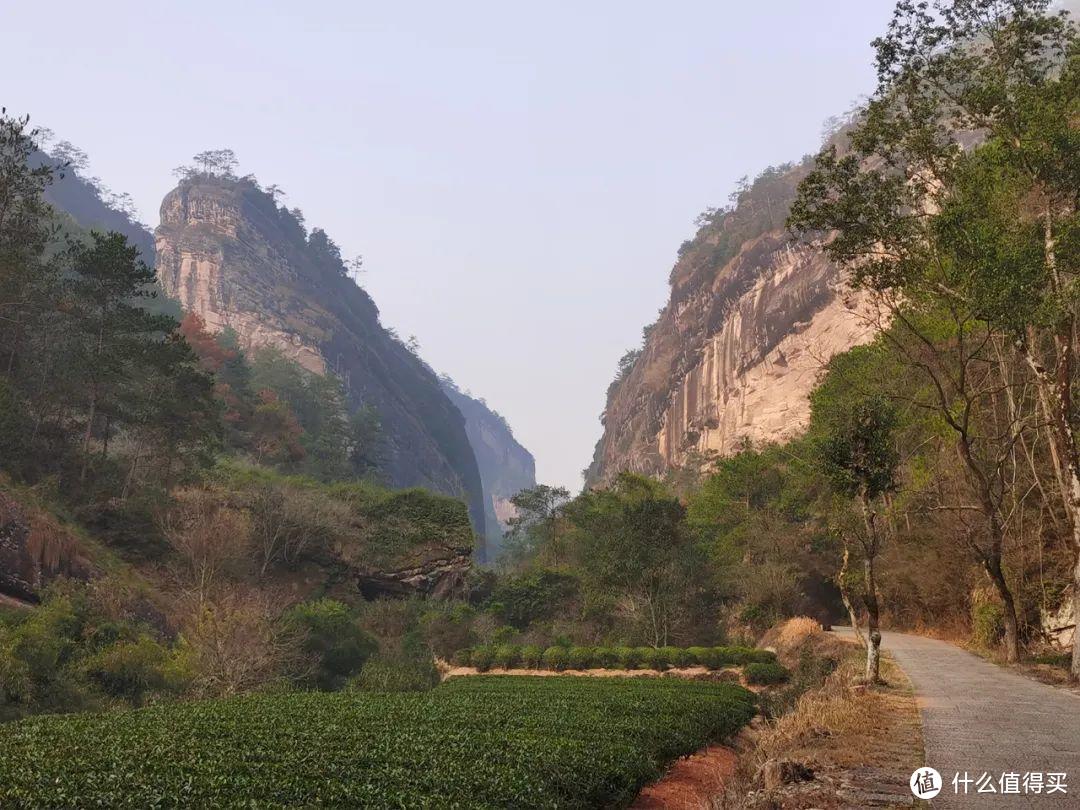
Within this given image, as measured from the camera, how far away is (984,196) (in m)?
16.3

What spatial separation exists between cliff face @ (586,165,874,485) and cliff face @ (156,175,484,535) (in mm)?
25073

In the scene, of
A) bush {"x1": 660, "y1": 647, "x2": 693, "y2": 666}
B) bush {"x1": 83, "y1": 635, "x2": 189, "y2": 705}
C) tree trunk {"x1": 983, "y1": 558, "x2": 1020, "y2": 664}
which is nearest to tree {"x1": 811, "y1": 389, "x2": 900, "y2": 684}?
tree trunk {"x1": 983, "y1": 558, "x2": 1020, "y2": 664}

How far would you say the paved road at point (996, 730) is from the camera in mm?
6543

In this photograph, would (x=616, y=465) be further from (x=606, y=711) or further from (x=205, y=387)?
(x=606, y=711)

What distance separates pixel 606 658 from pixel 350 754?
22.5m

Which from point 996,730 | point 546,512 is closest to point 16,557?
point 996,730

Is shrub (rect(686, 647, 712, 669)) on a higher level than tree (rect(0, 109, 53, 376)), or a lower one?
lower

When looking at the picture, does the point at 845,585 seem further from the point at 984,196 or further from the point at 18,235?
the point at 18,235

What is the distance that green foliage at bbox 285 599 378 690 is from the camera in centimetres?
2762

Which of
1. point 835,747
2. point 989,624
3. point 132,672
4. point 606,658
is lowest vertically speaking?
point 606,658

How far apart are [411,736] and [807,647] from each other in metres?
19.2

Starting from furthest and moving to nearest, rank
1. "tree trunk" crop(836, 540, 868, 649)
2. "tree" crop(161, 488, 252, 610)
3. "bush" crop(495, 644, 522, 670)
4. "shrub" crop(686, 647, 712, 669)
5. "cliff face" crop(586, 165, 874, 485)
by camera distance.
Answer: "cliff face" crop(586, 165, 874, 485)
"bush" crop(495, 644, 522, 670)
"tree" crop(161, 488, 252, 610)
"shrub" crop(686, 647, 712, 669)
"tree trunk" crop(836, 540, 868, 649)

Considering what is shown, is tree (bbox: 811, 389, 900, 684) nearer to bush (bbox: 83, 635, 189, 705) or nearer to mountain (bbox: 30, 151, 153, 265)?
bush (bbox: 83, 635, 189, 705)

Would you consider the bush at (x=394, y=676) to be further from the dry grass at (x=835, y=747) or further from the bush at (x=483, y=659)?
the dry grass at (x=835, y=747)
